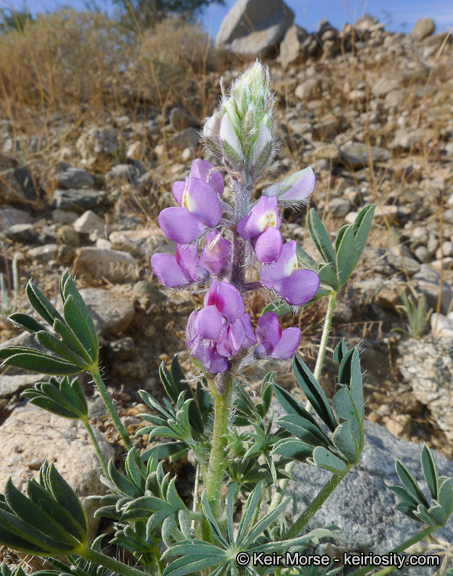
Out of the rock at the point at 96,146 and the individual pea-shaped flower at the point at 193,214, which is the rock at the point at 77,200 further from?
the individual pea-shaped flower at the point at 193,214

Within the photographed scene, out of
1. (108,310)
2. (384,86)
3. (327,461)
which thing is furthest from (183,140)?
(327,461)

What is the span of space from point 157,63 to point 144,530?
21.0 feet

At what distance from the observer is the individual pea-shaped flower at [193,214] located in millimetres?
896

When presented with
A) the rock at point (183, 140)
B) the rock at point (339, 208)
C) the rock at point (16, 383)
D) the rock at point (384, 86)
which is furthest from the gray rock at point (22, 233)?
the rock at point (384, 86)

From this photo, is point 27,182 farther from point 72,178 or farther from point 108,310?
point 108,310

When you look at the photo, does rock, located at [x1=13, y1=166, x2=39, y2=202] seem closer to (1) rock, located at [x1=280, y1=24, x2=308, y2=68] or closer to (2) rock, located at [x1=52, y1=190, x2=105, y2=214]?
(2) rock, located at [x1=52, y1=190, x2=105, y2=214]

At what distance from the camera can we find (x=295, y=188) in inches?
38.2

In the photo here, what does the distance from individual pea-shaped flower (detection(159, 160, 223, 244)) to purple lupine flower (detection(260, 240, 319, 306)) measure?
15 centimetres

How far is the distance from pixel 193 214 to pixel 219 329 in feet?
0.79

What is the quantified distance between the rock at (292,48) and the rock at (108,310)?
20.9 feet

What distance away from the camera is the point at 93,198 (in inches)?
142

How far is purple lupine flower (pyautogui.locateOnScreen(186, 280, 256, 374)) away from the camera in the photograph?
2.85 feet

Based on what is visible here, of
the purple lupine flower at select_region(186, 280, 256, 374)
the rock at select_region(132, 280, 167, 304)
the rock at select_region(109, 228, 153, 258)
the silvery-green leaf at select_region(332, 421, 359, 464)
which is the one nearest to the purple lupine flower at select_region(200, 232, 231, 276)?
the purple lupine flower at select_region(186, 280, 256, 374)

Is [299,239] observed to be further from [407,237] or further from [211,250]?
[211,250]
